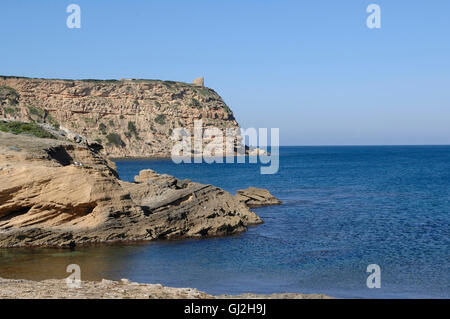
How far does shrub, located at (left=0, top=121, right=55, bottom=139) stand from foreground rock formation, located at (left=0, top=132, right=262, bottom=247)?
385 cm

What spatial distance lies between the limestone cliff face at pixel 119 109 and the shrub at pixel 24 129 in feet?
225

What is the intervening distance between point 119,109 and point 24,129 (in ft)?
266

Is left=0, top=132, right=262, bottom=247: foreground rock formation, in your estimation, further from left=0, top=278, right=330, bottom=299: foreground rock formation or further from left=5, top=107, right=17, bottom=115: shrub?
Answer: left=5, top=107, right=17, bottom=115: shrub

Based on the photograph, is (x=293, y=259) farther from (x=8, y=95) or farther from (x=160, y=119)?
(x=160, y=119)

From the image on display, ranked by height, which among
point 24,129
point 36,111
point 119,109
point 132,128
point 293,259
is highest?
point 119,109

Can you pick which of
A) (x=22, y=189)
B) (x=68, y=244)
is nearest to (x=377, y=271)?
(x=68, y=244)

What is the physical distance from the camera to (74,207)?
1992 centimetres

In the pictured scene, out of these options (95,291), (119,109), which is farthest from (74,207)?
(119,109)

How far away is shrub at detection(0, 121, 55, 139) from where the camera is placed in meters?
26.7

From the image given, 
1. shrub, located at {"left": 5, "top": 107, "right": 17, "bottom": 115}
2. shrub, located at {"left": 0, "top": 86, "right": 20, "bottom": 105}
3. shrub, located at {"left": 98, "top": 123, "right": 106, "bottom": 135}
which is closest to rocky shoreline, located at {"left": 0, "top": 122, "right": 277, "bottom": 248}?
shrub, located at {"left": 5, "top": 107, "right": 17, "bottom": 115}

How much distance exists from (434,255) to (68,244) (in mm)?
13710

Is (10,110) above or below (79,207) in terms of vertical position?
above

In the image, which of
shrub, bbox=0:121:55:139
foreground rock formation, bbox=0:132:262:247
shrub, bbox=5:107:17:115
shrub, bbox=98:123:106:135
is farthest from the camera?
shrub, bbox=98:123:106:135
